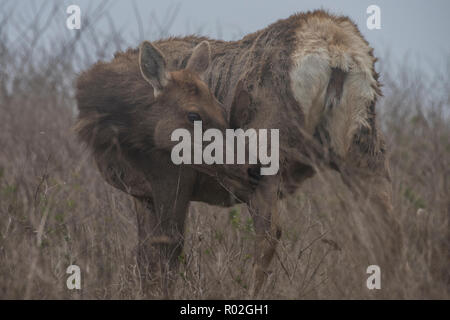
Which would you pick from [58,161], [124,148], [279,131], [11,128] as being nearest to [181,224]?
[124,148]

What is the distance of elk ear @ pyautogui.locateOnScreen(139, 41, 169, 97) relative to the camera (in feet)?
19.0

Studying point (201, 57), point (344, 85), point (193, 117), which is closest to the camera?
point (344, 85)

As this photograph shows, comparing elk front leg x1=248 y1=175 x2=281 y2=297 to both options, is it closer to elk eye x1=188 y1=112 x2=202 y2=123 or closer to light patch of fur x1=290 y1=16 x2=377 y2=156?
light patch of fur x1=290 y1=16 x2=377 y2=156

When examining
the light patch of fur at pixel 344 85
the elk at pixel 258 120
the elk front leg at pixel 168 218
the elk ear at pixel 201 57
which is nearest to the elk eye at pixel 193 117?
the elk at pixel 258 120

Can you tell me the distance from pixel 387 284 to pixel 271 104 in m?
1.88

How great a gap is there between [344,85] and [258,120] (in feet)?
2.54

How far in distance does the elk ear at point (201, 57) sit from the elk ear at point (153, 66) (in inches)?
18.9

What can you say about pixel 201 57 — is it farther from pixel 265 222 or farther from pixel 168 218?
pixel 265 222

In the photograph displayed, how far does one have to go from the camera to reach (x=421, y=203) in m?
5.85

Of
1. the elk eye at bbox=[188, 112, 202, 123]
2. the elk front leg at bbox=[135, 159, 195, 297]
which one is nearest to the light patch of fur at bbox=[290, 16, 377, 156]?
the elk eye at bbox=[188, 112, 202, 123]

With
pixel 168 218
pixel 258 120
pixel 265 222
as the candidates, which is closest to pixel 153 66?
pixel 258 120

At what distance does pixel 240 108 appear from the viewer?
569cm
